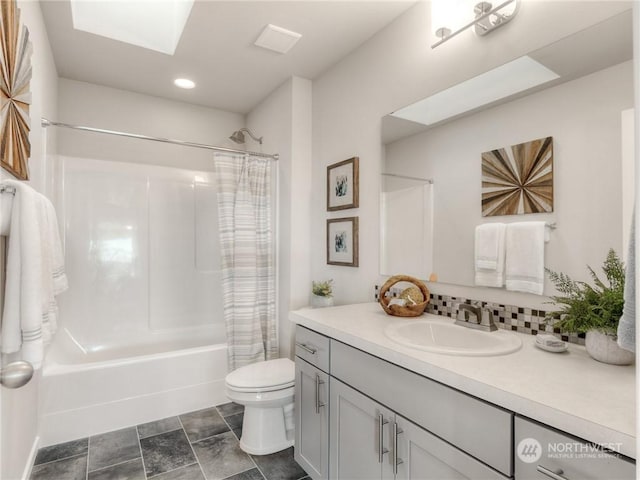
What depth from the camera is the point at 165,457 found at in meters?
1.96

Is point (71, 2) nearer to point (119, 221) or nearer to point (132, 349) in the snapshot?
point (119, 221)

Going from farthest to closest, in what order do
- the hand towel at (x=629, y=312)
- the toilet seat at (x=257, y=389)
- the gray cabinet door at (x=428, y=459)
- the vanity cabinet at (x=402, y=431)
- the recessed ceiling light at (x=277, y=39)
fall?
the recessed ceiling light at (x=277, y=39)
the toilet seat at (x=257, y=389)
the gray cabinet door at (x=428, y=459)
the vanity cabinet at (x=402, y=431)
the hand towel at (x=629, y=312)

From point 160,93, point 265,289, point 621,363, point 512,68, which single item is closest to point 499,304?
point 621,363

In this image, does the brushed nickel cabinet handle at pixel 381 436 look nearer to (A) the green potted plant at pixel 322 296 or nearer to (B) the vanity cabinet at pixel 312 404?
(B) the vanity cabinet at pixel 312 404

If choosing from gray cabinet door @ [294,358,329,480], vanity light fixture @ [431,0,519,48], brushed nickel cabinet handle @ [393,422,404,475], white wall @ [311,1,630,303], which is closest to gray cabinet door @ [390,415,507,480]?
brushed nickel cabinet handle @ [393,422,404,475]

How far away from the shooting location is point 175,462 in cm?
192

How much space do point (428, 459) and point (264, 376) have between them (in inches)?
47.3

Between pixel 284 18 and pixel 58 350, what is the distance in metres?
2.67

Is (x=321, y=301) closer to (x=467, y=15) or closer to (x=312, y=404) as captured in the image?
(x=312, y=404)

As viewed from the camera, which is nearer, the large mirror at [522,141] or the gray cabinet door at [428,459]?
the gray cabinet door at [428,459]

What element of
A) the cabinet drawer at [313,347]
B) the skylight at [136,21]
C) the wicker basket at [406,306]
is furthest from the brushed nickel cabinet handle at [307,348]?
the skylight at [136,21]

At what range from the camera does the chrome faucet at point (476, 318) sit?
1.43m

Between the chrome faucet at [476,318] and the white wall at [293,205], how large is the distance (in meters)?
1.35

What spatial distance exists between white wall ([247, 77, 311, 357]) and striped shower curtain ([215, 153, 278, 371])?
0.37ft
